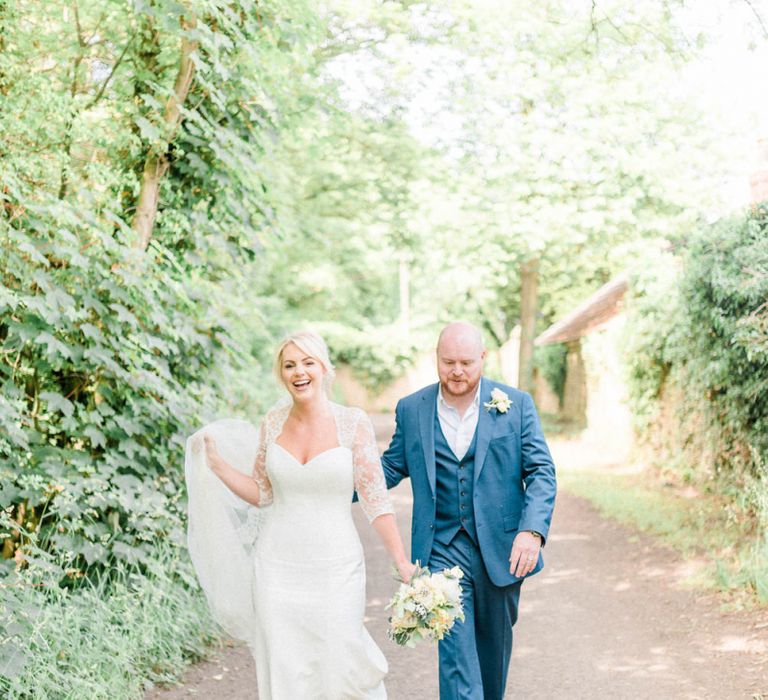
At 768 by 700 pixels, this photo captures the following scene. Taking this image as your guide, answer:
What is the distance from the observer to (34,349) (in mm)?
6195

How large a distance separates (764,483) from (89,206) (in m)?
6.47

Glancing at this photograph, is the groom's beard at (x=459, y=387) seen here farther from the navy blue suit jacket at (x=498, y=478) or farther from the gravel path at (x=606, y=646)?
the gravel path at (x=606, y=646)

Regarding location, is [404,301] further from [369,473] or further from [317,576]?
[317,576]

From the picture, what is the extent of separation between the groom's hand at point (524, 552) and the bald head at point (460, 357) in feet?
2.54

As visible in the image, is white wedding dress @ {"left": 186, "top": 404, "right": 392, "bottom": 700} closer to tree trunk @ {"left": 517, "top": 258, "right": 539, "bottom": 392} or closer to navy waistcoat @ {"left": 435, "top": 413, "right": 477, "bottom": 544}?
navy waistcoat @ {"left": 435, "top": 413, "right": 477, "bottom": 544}

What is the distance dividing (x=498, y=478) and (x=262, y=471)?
117cm

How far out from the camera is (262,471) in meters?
4.47

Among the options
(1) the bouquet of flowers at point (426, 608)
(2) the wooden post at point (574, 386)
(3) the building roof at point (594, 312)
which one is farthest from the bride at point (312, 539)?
(2) the wooden post at point (574, 386)

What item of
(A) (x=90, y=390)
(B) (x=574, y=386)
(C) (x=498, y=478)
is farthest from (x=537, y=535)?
(B) (x=574, y=386)

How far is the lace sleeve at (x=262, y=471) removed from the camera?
442 cm

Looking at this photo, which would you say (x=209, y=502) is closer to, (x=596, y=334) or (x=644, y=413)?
(x=644, y=413)

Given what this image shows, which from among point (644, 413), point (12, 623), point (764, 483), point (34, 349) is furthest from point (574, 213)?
point (12, 623)

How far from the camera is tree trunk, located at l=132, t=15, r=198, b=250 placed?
23.1 ft

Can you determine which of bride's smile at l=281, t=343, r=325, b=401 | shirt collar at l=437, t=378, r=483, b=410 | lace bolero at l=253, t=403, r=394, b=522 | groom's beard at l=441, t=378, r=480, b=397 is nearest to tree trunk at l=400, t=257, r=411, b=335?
shirt collar at l=437, t=378, r=483, b=410
